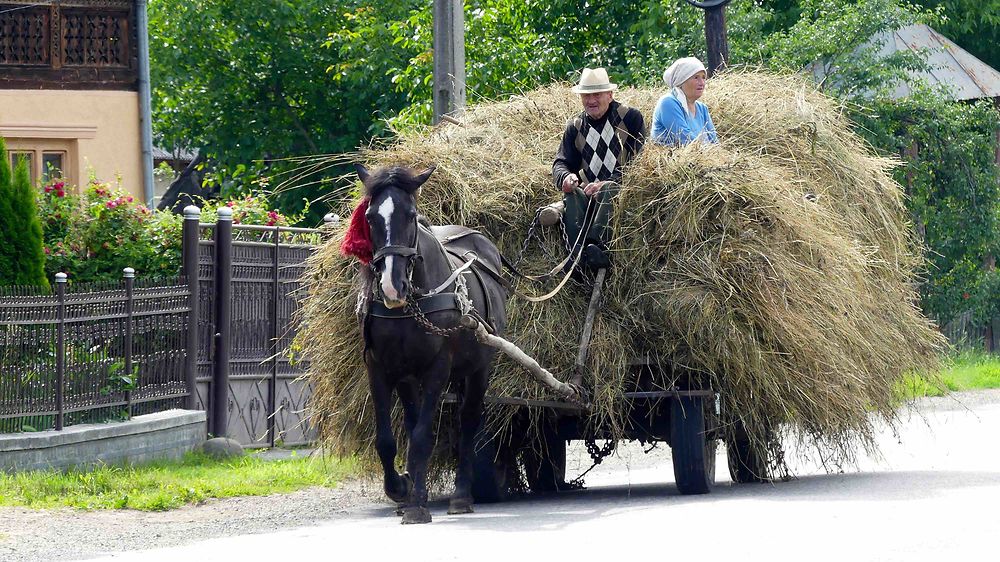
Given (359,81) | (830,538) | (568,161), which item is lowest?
(830,538)

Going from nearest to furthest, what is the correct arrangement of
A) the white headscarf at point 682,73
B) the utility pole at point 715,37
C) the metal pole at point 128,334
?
1. the white headscarf at point 682,73
2. the metal pole at point 128,334
3. the utility pole at point 715,37

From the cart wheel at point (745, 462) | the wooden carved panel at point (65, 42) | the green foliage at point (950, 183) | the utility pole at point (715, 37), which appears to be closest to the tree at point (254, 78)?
the wooden carved panel at point (65, 42)

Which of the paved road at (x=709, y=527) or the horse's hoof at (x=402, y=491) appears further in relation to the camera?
the horse's hoof at (x=402, y=491)

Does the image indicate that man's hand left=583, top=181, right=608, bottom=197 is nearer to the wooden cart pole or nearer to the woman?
the wooden cart pole

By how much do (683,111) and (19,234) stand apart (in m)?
5.71

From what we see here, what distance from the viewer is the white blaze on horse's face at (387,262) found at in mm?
7645

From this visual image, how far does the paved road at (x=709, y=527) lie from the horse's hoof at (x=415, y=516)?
7 centimetres

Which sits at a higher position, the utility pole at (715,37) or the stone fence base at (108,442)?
the utility pole at (715,37)

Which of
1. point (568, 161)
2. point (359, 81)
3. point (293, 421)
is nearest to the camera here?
point (568, 161)

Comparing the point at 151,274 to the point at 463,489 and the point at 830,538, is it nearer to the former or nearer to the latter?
the point at 463,489

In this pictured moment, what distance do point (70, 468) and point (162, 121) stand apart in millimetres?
21998

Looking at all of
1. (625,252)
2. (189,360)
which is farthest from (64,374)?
(625,252)

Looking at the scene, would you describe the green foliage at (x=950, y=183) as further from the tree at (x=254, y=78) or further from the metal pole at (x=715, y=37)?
the tree at (x=254, y=78)

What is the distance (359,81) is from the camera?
86.6 ft
